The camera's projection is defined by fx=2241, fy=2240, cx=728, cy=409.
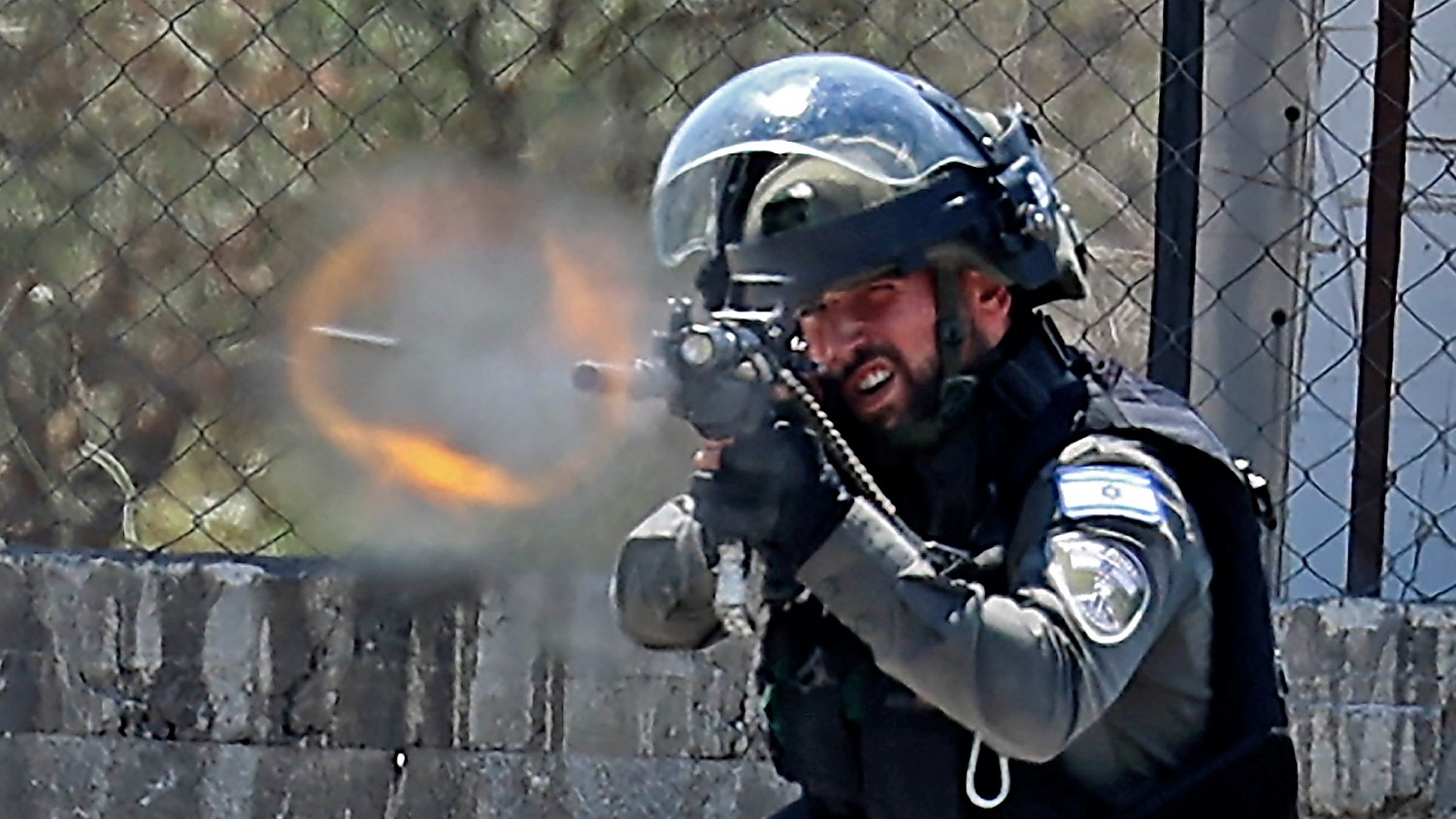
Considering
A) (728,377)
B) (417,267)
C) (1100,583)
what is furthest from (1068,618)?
(417,267)

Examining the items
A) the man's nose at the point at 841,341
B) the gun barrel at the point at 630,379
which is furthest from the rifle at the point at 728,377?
the man's nose at the point at 841,341

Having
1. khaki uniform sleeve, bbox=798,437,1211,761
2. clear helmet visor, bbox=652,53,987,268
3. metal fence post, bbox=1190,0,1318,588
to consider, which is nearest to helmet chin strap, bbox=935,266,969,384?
clear helmet visor, bbox=652,53,987,268

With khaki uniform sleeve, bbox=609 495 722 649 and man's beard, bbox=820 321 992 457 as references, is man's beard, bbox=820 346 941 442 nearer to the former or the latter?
man's beard, bbox=820 321 992 457

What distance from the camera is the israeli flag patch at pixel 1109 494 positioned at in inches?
90.1

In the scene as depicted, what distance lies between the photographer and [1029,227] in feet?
8.13

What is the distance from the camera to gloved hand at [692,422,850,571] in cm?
220

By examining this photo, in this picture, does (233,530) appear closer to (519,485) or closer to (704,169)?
(519,485)

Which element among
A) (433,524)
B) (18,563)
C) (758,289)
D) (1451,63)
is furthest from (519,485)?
(1451,63)

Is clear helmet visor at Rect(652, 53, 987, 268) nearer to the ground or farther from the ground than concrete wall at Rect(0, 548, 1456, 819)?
farther from the ground

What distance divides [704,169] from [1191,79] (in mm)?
1171

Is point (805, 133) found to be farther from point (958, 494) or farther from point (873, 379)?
point (958, 494)

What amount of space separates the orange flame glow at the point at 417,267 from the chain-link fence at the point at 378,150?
0.28 feet

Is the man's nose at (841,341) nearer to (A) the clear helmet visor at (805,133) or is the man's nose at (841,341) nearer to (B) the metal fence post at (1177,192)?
(A) the clear helmet visor at (805,133)

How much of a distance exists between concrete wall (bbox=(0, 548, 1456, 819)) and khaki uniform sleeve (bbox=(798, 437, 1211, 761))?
4.46 ft
